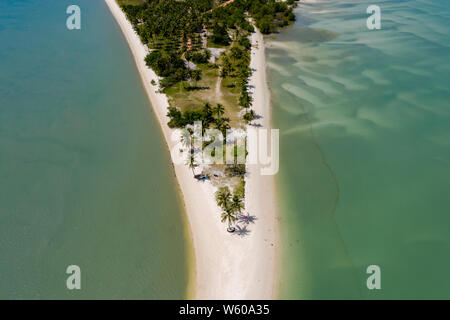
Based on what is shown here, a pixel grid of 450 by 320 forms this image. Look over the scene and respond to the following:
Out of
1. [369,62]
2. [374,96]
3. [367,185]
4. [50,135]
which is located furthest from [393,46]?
[50,135]

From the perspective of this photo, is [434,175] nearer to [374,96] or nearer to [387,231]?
[387,231]

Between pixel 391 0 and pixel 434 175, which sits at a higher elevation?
pixel 391 0

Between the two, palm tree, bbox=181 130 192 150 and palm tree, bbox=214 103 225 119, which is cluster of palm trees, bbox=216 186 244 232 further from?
palm tree, bbox=214 103 225 119

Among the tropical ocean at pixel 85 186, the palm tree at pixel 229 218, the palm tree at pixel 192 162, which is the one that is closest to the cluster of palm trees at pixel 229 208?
the palm tree at pixel 229 218

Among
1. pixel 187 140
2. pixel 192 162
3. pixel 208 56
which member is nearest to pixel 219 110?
pixel 187 140

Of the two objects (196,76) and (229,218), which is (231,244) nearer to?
(229,218)
